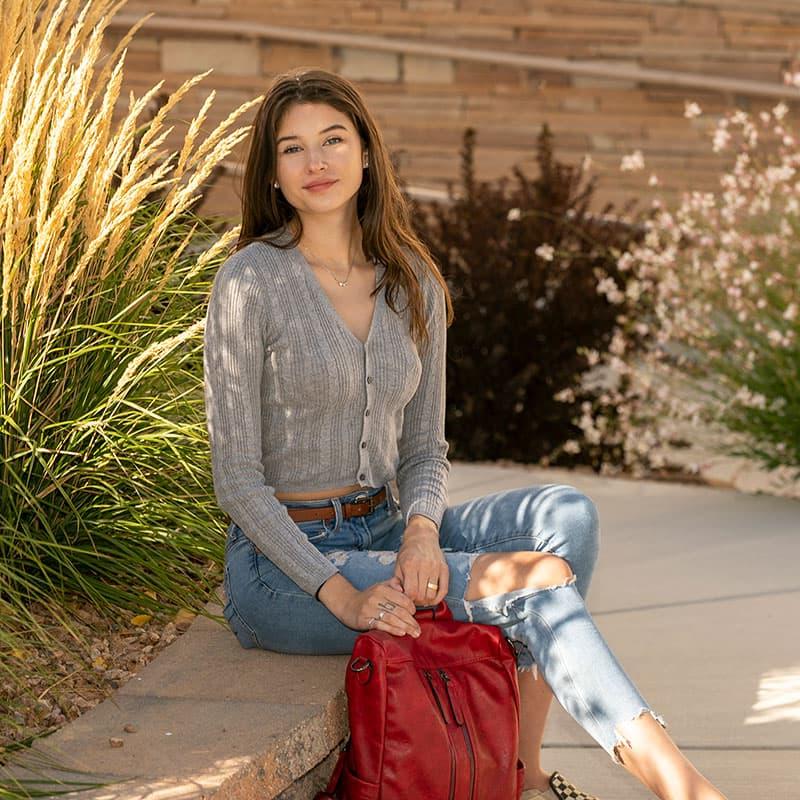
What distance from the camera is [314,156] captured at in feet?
8.44

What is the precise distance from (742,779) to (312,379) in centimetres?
107

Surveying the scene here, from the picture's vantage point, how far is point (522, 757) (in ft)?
8.25

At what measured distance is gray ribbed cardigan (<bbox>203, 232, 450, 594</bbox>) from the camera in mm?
2414

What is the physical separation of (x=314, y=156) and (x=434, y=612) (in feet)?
2.79

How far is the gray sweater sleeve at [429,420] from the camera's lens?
8.87ft

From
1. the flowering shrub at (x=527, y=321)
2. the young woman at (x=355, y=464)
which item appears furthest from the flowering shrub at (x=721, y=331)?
the young woman at (x=355, y=464)

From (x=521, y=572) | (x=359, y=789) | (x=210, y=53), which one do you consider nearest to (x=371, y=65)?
(x=210, y=53)

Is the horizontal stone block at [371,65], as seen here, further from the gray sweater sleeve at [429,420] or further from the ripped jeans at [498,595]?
the ripped jeans at [498,595]

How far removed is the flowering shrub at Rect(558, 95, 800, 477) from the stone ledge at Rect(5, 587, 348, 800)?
8.30 ft

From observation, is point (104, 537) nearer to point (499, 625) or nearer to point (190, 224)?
point (499, 625)

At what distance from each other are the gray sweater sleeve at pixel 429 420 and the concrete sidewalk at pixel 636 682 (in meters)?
0.43

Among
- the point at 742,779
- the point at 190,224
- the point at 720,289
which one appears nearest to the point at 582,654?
the point at 742,779

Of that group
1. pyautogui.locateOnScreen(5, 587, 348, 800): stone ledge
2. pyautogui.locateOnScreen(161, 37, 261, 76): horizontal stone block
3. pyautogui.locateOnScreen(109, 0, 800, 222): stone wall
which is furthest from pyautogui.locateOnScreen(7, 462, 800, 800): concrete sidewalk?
pyautogui.locateOnScreen(161, 37, 261, 76): horizontal stone block

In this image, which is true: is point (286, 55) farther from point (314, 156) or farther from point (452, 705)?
point (452, 705)
